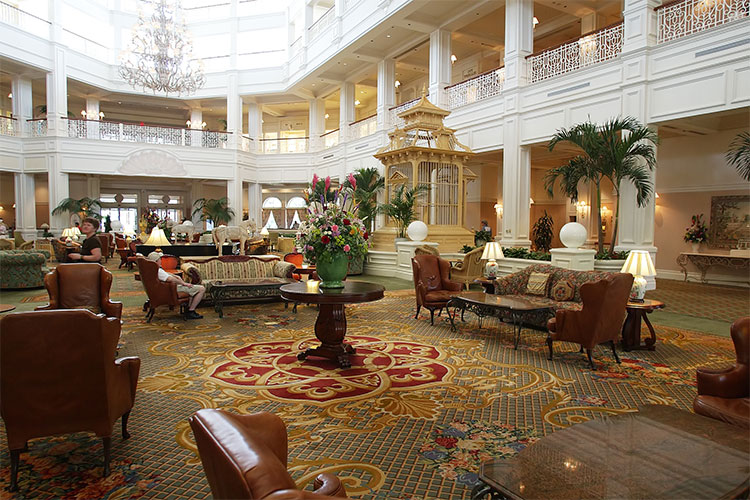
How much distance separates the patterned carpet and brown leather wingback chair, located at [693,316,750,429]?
0.74 m

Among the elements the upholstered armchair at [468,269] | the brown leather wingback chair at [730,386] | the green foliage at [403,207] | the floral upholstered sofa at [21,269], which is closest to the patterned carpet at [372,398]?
the brown leather wingback chair at [730,386]

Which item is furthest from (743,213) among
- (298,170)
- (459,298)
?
(298,170)

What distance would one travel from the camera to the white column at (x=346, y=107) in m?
18.8

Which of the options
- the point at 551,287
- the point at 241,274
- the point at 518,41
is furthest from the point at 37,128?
the point at 551,287

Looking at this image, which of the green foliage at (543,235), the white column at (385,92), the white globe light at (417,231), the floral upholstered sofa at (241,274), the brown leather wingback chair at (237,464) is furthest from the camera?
the white column at (385,92)

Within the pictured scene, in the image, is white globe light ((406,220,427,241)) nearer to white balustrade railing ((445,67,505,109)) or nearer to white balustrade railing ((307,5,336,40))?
white balustrade railing ((445,67,505,109))

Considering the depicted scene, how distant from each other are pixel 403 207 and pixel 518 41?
195 inches

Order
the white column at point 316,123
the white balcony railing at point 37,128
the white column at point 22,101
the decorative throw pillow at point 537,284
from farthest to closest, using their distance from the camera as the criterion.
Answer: the white column at point 316,123
the white balcony railing at point 37,128
the white column at point 22,101
the decorative throw pillow at point 537,284

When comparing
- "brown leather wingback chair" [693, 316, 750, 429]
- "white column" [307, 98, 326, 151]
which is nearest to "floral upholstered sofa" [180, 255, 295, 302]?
"brown leather wingback chair" [693, 316, 750, 429]

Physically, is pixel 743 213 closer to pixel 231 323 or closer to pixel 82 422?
pixel 231 323

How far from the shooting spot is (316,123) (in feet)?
70.2

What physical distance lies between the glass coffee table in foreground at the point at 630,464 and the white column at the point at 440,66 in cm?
1301

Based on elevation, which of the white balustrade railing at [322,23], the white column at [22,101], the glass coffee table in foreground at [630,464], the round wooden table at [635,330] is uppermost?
the white balustrade railing at [322,23]

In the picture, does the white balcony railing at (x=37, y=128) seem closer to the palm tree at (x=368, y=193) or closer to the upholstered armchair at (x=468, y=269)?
the palm tree at (x=368, y=193)
